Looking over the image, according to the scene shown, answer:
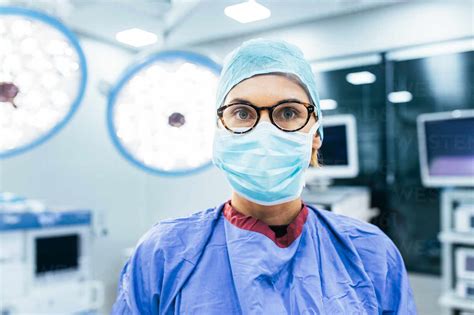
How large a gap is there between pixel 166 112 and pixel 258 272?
38 cm

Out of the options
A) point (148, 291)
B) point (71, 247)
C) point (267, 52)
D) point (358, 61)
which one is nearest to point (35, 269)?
point (71, 247)

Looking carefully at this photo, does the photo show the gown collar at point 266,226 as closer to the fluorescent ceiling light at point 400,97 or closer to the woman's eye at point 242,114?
the woman's eye at point 242,114

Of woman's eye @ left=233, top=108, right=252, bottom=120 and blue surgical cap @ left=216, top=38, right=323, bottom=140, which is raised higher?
blue surgical cap @ left=216, top=38, right=323, bottom=140

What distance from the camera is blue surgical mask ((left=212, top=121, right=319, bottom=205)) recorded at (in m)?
0.87

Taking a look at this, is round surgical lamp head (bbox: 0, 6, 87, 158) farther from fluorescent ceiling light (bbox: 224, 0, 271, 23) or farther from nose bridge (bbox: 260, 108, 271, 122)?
fluorescent ceiling light (bbox: 224, 0, 271, 23)

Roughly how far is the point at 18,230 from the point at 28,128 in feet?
4.60

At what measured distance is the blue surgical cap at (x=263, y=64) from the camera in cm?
88

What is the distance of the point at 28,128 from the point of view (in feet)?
2.43

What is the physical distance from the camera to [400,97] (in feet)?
9.61

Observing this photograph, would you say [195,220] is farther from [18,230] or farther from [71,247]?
[71,247]

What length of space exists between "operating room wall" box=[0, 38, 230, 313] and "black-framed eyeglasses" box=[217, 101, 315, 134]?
1.92m

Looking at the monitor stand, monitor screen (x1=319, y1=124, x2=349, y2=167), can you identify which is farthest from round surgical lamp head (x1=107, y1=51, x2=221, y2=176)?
monitor screen (x1=319, y1=124, x2=349, y2=167)

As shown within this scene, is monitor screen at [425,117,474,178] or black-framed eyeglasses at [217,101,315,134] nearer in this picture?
black-framed eyeglasses at [217,101,315,134]

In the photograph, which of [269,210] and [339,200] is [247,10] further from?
[269,210]
